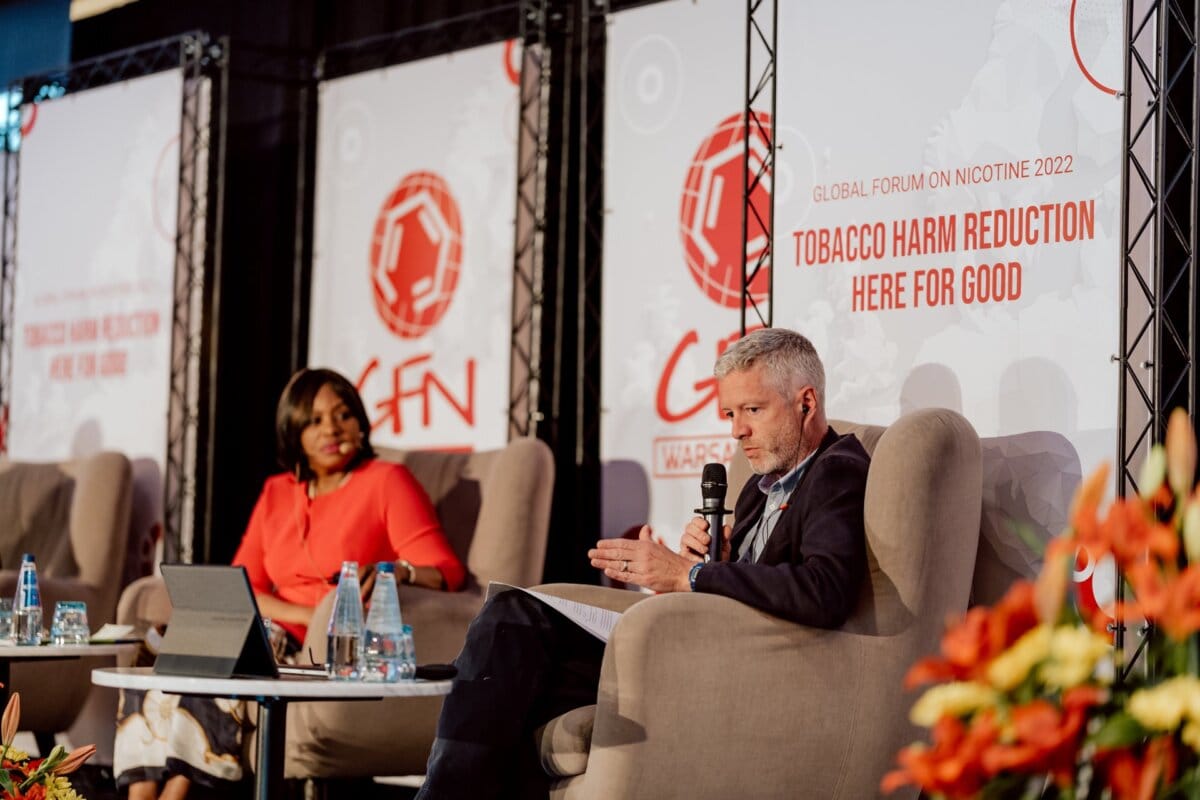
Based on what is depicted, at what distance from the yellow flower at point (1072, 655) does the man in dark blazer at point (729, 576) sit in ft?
5.70

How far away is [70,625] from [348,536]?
0.82 metres

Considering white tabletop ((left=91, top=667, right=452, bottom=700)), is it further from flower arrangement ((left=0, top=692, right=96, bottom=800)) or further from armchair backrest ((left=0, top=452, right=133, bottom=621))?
armchair backrest ((left=0, top=452, right=133, bottom=621))

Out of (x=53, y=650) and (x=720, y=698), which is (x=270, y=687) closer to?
(x=720, y=698)

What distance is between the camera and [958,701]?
3.70 ft

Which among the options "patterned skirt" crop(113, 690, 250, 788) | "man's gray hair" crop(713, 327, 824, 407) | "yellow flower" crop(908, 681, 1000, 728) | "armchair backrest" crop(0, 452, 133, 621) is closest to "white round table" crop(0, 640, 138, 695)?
"patterned skirt" crop(113, 690, 250, 788)

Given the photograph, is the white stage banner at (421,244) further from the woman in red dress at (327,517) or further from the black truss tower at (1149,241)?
the black truss tower at (1149,241)

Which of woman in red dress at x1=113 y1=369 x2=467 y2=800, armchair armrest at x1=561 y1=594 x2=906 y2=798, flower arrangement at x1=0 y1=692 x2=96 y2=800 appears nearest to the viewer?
flower arrangement at x1=0 y1=692 x2=96 y2=800

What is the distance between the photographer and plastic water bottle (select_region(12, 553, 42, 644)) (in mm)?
3574

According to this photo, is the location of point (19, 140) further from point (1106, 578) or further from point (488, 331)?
point (1106, 578)

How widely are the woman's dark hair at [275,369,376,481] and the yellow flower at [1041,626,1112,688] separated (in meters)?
3.36

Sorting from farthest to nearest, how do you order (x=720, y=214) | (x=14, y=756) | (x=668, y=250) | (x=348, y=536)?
1. (x=668, y=250)
2. (x=720, y=214)
3. (x=348, y=536)
4. (x=14, y=756)

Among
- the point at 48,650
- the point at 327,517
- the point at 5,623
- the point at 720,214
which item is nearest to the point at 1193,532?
the point at 48,650

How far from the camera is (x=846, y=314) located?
3.89 m

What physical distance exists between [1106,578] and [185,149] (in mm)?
3864
